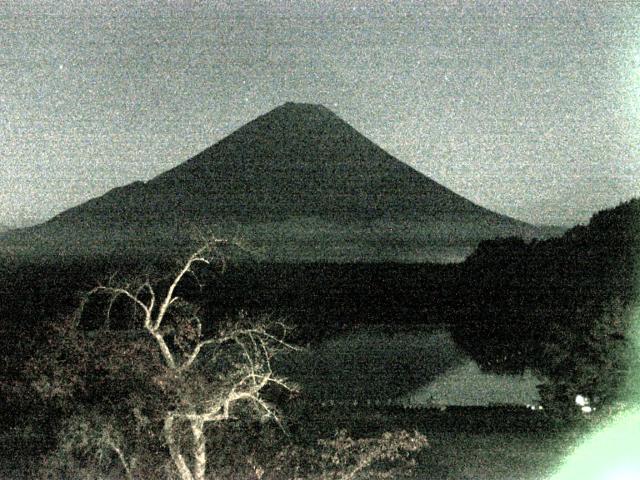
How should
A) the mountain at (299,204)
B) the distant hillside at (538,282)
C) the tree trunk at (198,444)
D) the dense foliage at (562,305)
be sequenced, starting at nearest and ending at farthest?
the tree trunk at (198,444)
the dense foliage at (562,305)
the distant hillside at (538,282)
the mountain at (299,204)

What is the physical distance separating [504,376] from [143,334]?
13.1 metres

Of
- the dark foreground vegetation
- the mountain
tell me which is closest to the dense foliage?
the dark foreground vegetation

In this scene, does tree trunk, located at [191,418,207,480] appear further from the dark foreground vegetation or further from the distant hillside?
the distant hillside

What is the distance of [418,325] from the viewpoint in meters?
30.1

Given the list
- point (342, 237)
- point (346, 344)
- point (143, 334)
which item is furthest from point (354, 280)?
point (342, 237)

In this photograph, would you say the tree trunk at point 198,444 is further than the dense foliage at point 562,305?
No

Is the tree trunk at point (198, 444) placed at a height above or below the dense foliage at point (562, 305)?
above

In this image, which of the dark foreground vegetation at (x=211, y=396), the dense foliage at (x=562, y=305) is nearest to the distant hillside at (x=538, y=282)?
the dense foliage at (x=562, y=305)

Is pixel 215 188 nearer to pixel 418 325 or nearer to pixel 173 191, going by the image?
pixel 173 191

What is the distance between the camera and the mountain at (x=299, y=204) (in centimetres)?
9781

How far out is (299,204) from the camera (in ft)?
347

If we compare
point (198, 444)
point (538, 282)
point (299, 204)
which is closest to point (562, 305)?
point (538, 282)

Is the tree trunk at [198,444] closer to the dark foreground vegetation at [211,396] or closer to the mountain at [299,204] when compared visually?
the dark foreground vegetation at [211,396]

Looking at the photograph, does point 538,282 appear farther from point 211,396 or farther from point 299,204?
point 299,204
